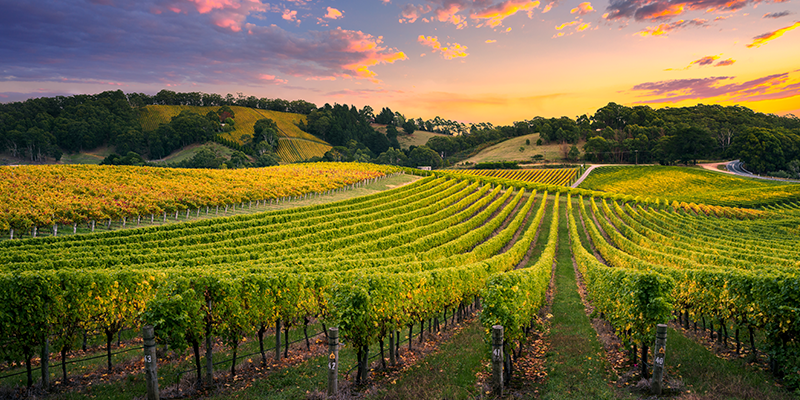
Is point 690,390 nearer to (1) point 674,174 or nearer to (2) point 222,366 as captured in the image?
(2) point 222,366

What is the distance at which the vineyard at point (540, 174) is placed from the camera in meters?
101

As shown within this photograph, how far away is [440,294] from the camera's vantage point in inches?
643

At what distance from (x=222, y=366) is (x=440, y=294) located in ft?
29.6

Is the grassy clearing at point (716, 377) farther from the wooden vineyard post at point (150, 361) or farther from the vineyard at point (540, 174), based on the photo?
the vineyard at point (540, 174)

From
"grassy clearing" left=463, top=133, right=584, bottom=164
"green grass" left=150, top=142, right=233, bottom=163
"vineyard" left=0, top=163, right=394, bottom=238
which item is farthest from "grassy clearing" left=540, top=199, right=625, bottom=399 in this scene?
"green grass" left=150, top=142, right=233, bottom=163

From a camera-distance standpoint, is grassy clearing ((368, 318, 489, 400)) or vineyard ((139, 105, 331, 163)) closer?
grassy clearing ((368, 318, 489, 400))

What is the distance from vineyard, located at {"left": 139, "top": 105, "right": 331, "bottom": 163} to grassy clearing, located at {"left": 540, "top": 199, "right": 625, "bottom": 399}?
140032 mm

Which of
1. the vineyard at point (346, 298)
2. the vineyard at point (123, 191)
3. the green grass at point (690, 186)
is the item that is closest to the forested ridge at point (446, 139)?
the green grass at point (690, 186)

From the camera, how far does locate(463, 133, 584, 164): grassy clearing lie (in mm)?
142375

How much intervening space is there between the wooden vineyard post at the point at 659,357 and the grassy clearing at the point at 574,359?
2.93ft

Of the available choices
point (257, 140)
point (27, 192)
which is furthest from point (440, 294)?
point (257, 140)

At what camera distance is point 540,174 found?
109 meters

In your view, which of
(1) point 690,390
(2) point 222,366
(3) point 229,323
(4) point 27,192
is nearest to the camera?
(1) point 690,390

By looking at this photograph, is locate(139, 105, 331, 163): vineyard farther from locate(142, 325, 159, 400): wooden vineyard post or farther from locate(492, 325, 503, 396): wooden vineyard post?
locate(492, 325, 503, 396): wooden vineyard post
